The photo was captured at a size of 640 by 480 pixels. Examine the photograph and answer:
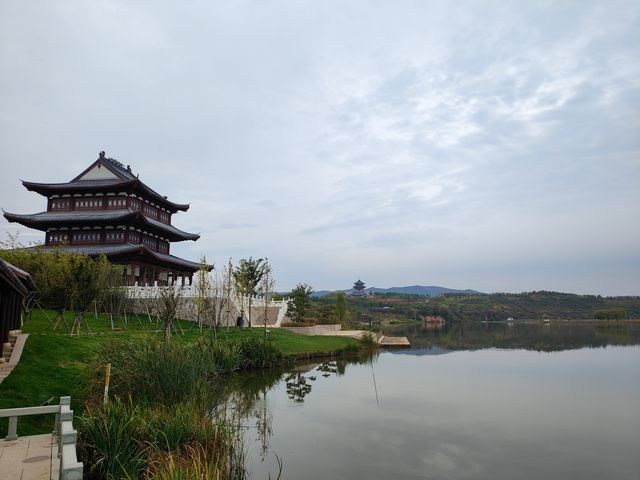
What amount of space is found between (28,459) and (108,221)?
28.2 metres

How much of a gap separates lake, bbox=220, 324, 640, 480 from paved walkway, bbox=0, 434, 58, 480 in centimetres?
334

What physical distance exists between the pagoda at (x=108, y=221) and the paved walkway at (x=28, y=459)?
79.3 ft

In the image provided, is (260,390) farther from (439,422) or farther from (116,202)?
(116,202)

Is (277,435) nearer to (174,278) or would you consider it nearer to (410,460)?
(410,460)

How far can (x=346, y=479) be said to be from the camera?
8055 mm

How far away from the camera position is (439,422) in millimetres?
12141

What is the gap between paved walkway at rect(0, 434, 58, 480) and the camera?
20.1 feet

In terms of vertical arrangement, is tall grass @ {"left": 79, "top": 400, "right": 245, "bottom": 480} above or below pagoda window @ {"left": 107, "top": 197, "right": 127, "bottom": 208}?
below

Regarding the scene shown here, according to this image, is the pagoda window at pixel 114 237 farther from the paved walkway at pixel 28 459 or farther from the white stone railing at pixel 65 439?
the white stone railing at pixel 65 439

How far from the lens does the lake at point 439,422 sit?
8.83 meters

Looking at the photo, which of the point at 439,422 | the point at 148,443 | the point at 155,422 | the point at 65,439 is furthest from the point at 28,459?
the point at 439,422

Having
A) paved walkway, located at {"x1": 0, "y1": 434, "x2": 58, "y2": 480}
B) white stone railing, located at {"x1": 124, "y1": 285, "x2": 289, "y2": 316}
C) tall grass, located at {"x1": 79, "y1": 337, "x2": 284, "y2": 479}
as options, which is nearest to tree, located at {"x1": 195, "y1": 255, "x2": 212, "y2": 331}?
white stone railing, located at {"x1": 124, "y1": 285, "x2": 289, "y2": 316}

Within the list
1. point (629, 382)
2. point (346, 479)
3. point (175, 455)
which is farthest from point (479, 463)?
point (629, 382)

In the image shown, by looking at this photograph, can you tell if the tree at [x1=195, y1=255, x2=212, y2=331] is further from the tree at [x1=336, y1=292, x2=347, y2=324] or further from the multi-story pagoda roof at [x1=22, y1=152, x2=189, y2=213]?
the tree at [x1=336, y1=292, x2=347, y2=324]
